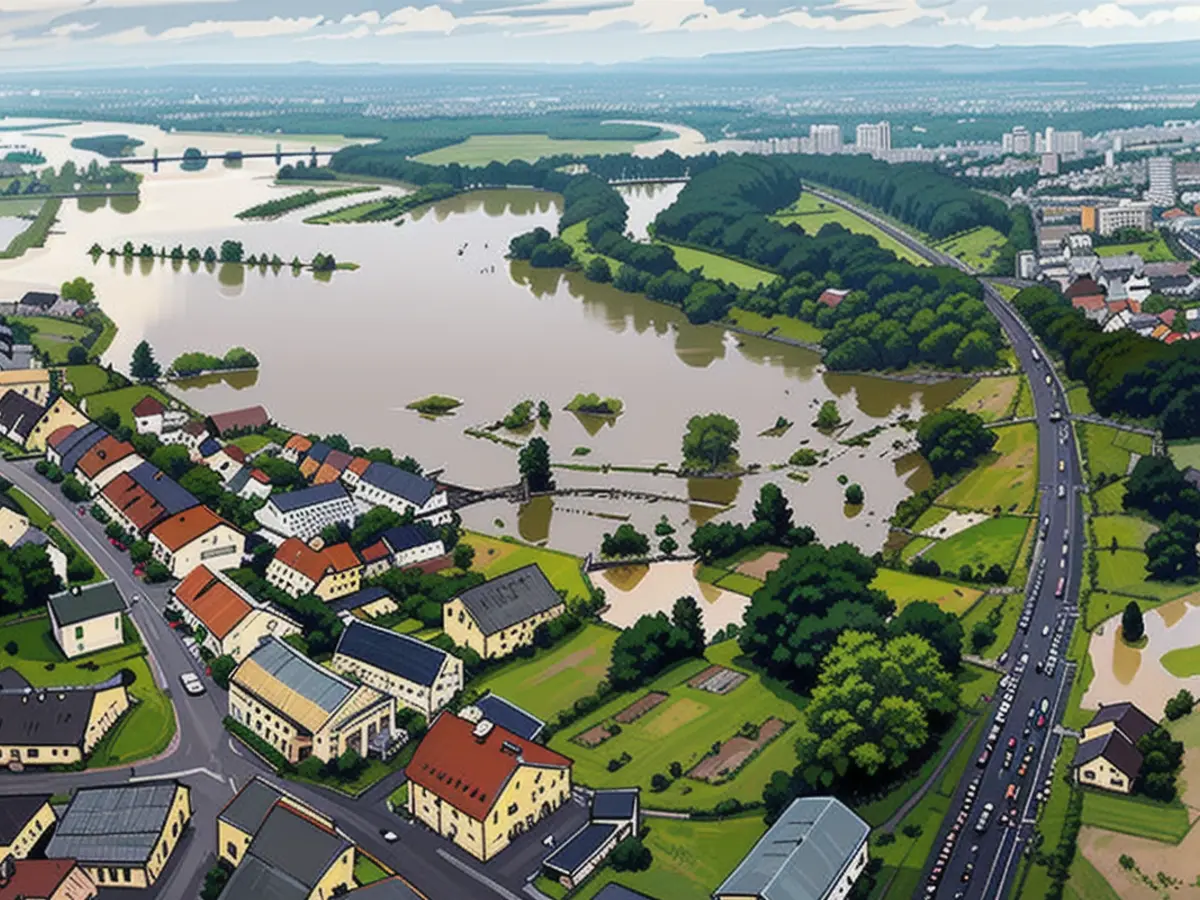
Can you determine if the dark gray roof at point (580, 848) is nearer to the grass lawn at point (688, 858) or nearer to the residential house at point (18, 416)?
the grass lawn at point (688, 858)

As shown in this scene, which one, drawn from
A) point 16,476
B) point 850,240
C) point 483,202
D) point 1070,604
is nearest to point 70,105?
point 483,202

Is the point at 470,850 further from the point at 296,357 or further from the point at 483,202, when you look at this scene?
the point at 483,202

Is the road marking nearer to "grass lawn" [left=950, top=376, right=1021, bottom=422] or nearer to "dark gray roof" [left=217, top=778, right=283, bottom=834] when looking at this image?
"dark gray roof" [left=217, top=778, right=283, bottom=834]

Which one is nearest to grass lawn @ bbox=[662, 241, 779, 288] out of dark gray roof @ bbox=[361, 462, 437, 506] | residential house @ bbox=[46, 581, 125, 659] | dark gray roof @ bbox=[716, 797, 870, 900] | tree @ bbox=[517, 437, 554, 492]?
tree @ bbox=[517, 437, 554, 492]

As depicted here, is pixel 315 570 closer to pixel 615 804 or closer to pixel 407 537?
pixel 407 537

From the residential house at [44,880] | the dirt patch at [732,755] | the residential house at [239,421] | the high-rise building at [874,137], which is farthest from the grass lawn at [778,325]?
the high-rise building at [874,137]

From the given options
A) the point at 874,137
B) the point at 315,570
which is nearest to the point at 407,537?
the point at 315,570
